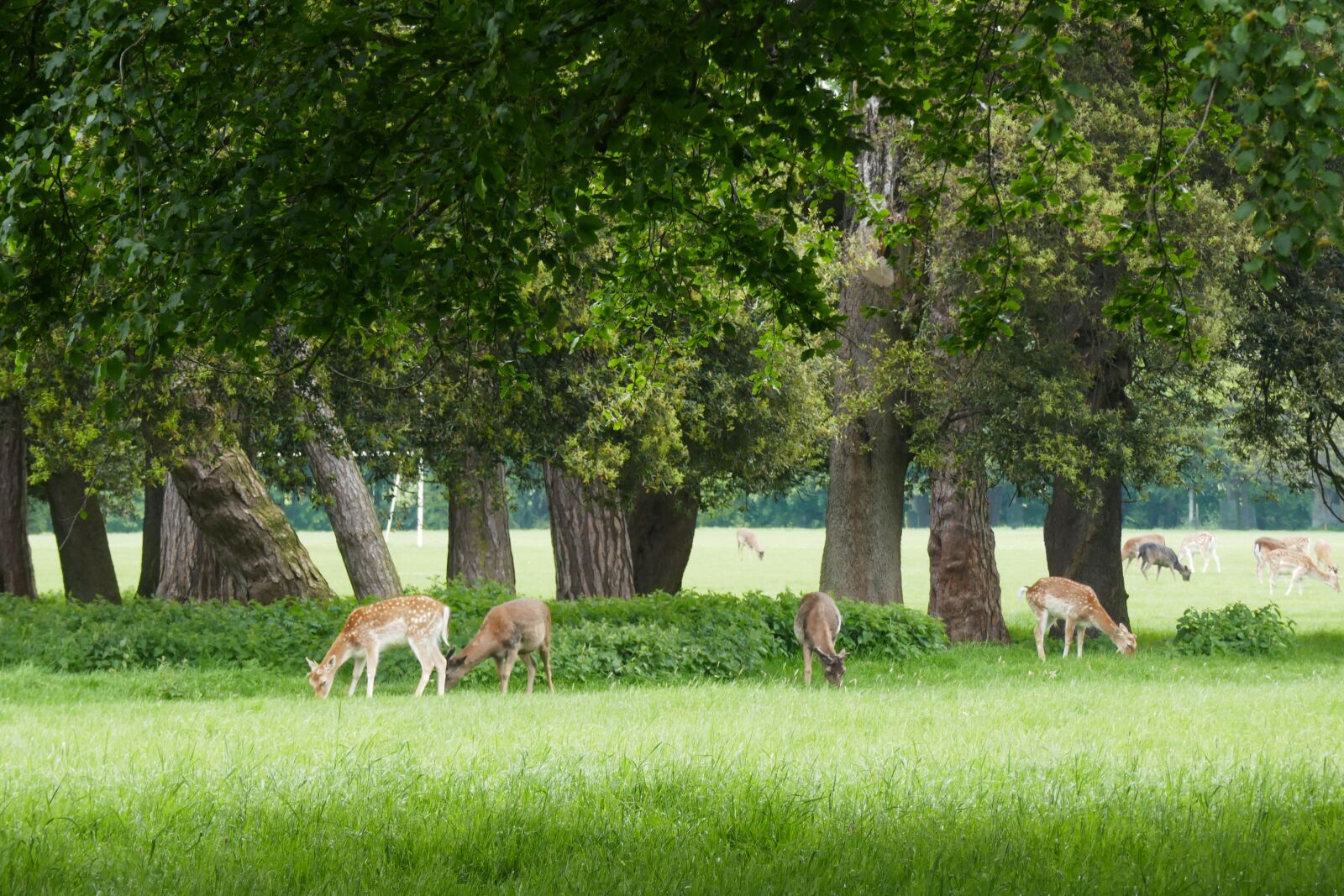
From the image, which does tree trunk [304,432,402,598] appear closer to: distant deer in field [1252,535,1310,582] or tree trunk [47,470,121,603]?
tree trunk [47,470,121,603]

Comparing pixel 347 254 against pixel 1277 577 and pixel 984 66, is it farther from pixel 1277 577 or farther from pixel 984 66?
pixel 1277 577

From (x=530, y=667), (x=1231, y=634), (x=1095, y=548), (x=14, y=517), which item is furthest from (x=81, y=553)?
(x=1231, y=634)

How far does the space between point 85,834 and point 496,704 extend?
24.8 ft

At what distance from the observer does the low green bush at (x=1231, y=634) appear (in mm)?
21938

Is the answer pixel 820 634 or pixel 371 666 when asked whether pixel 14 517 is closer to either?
pixel 371 666

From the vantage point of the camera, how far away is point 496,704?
46.2 feet

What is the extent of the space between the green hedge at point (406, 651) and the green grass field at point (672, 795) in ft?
7.19

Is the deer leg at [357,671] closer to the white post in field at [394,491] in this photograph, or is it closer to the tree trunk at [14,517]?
the white post in field at [394,491]

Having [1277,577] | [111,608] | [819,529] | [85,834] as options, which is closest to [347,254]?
[85,834]

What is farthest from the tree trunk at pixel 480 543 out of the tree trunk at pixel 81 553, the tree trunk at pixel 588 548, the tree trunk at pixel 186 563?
the tree trunk at pixel 81 553

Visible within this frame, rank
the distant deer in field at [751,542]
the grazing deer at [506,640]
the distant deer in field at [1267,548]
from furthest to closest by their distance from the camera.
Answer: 1. the distant deer in field at [751,542]
2. the distant deer in field at [1267,548]
3. the grazing deer at [506,640]

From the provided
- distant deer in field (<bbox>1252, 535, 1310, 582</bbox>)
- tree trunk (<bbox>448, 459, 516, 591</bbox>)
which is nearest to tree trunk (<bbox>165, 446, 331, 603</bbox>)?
tree trunk (<bbox>448, 459, 516, 591</bbox>)

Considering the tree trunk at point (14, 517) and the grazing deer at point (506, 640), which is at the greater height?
the tree trunk at point (14, 517)

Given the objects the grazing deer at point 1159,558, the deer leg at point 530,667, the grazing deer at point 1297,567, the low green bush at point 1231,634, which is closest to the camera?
the deer leg at point 530,667
